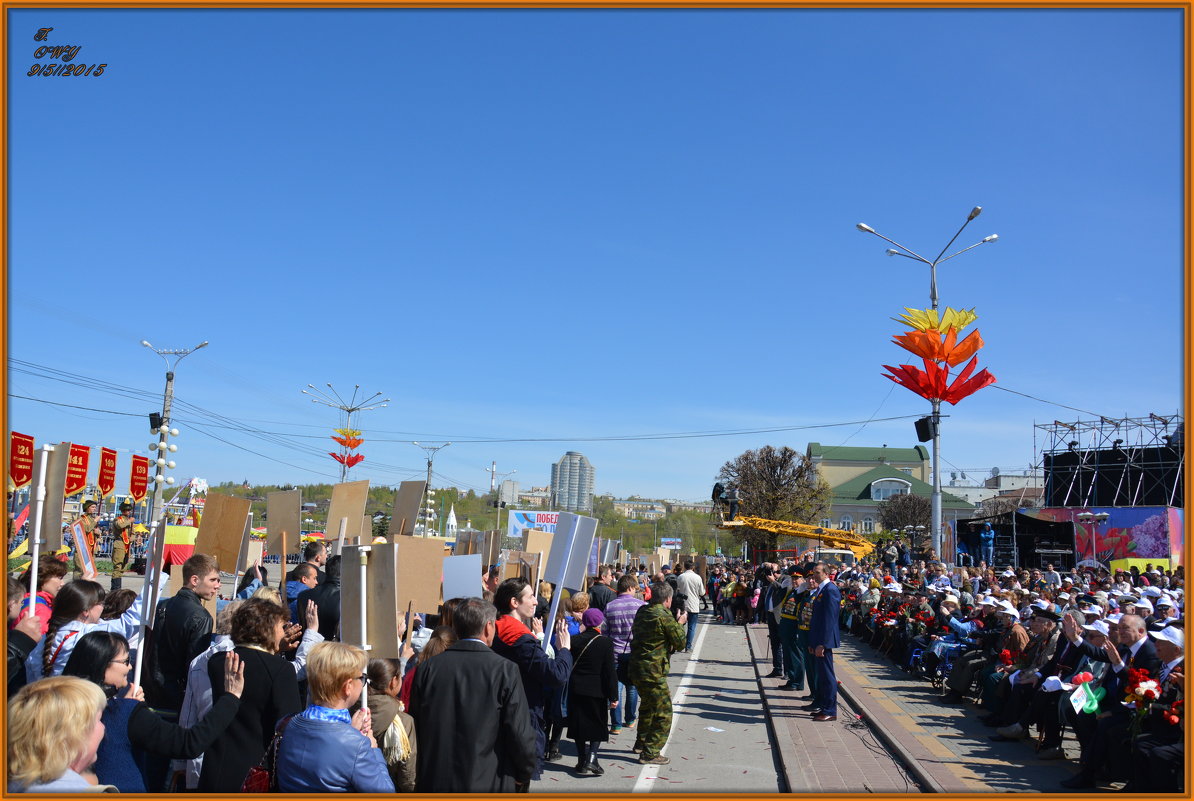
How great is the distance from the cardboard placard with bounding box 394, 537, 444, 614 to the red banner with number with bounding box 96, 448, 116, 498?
47.8ft

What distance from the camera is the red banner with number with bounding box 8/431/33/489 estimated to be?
44.3ft

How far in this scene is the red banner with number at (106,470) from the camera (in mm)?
19062

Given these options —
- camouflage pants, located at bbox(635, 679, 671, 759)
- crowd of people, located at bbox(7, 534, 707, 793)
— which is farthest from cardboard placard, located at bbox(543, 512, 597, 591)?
camouflage pants, located at bbox(635, 679, 671, 759)

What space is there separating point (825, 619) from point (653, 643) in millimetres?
3178

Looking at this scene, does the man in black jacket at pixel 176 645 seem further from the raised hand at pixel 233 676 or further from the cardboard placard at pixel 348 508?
the cardboard placard at pixel 348 508

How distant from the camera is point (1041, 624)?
1003 centimetres

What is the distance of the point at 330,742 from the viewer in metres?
3.77

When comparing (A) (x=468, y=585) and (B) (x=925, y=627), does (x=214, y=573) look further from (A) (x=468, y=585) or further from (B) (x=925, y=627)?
A: (B) (x=925, y=627)

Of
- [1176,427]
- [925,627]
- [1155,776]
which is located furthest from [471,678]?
[1176,427]

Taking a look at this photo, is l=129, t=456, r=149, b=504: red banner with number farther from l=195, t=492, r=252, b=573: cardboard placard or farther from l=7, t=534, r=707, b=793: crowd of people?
l=7, t=534, r=707, b=793: crowd of people

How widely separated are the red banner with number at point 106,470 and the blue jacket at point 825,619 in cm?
1548

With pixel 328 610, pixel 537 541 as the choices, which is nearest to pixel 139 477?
A: pixel 537 541

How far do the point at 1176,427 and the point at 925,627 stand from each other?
143 ft

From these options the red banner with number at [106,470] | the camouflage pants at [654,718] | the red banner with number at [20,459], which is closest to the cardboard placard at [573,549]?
the camouflage pants at [654,718]
